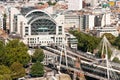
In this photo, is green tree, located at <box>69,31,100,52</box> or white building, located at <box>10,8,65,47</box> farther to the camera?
white building, located at <box>10,8,65,47</box>

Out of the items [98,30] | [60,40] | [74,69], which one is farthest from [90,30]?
[74,69]

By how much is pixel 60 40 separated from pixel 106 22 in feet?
25.1

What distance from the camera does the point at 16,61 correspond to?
1797cm

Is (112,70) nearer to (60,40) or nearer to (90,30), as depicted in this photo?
(60,40)

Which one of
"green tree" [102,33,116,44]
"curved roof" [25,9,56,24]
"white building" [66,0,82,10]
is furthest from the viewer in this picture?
"white building" [66,0,82,10]

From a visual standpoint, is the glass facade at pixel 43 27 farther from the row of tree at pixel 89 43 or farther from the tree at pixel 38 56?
the tree at pixel 38 56

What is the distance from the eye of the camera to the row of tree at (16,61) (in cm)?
1620

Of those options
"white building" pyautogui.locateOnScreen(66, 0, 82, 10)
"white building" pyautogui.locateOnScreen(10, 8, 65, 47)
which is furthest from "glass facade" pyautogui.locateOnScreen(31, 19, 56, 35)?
"white building" pyautogui.locateOnScreen(66, 0, 82, 10)

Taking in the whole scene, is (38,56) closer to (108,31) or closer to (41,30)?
(41,30)

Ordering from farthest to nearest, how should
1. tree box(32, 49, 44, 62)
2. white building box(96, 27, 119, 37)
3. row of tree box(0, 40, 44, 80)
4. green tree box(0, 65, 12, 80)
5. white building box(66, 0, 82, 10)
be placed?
white building box(66, 0, 82, 10) < white building box(96, 27, 119, 37) < tree box(32, 49, 44, 62) < row of tree box(0, 40, 44, 80) < green tree box(0, 65, 12, 80)

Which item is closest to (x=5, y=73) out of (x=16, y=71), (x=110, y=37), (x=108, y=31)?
(x=16, y=71)

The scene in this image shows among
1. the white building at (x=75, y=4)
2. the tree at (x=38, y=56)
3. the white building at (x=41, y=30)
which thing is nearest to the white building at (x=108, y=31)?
the white building at (x=41, y=30)

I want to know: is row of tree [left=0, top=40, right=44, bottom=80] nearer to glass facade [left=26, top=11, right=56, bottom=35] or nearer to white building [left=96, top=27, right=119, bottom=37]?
glass facade [left=26, top=11, right=56, bottom=35]

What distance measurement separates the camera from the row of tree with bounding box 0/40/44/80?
53.1 ft
